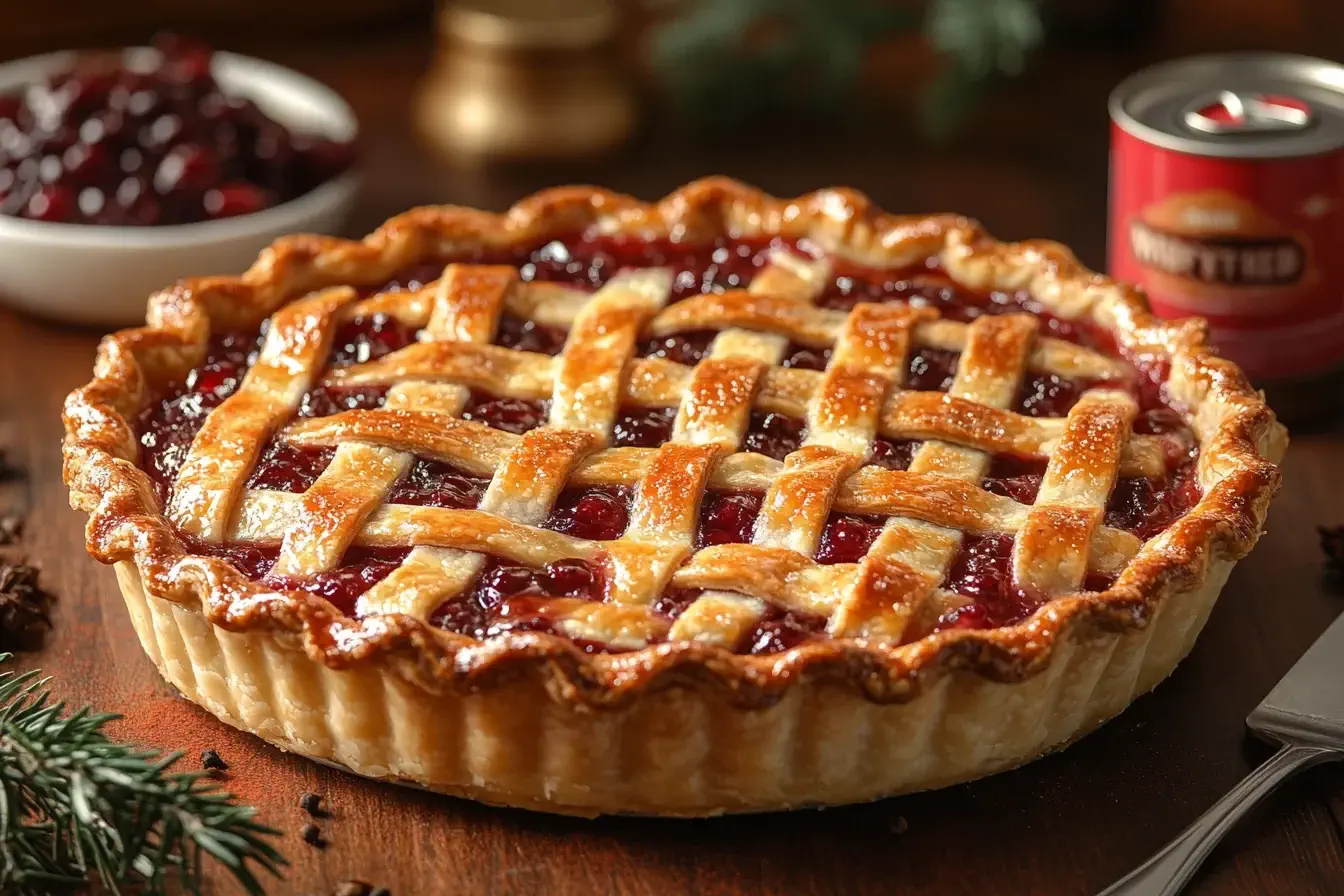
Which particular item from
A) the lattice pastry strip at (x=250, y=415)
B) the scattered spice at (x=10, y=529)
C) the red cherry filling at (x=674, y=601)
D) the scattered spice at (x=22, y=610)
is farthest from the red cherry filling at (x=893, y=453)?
the scattered spice at (x=10, y=529)

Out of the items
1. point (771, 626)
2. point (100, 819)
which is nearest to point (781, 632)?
point (771, 626)

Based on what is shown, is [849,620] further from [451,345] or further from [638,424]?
[451,345]

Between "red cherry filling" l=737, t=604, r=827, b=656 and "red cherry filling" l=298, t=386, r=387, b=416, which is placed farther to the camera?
"red cherry filling" l=298, t=386, r=387, b=416

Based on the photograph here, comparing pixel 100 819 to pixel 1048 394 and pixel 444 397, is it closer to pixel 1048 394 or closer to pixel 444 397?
pixel 444 397

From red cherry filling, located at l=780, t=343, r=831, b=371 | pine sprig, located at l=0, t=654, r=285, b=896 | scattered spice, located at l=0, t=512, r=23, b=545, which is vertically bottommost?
scattered spice, located at l=0, t=512, r=23, b=545

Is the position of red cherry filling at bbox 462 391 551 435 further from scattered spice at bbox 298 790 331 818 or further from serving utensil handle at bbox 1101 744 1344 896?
serving utensil handle at bbox 1101 744 1344 896

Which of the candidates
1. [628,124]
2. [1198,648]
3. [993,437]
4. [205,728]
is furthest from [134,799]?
[628,124]

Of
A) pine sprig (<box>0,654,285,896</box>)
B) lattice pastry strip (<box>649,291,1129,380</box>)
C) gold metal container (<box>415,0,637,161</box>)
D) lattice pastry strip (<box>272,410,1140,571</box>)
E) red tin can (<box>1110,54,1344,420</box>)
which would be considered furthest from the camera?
gold metal container (<box>415,0,637,161</box>)

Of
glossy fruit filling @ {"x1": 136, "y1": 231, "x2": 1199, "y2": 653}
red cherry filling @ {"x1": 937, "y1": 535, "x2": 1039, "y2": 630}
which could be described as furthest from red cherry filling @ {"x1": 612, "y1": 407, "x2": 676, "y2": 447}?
red cherry filling @ {"x1": 937, "y1": 535, "x2": 1039, "y2": 630}
